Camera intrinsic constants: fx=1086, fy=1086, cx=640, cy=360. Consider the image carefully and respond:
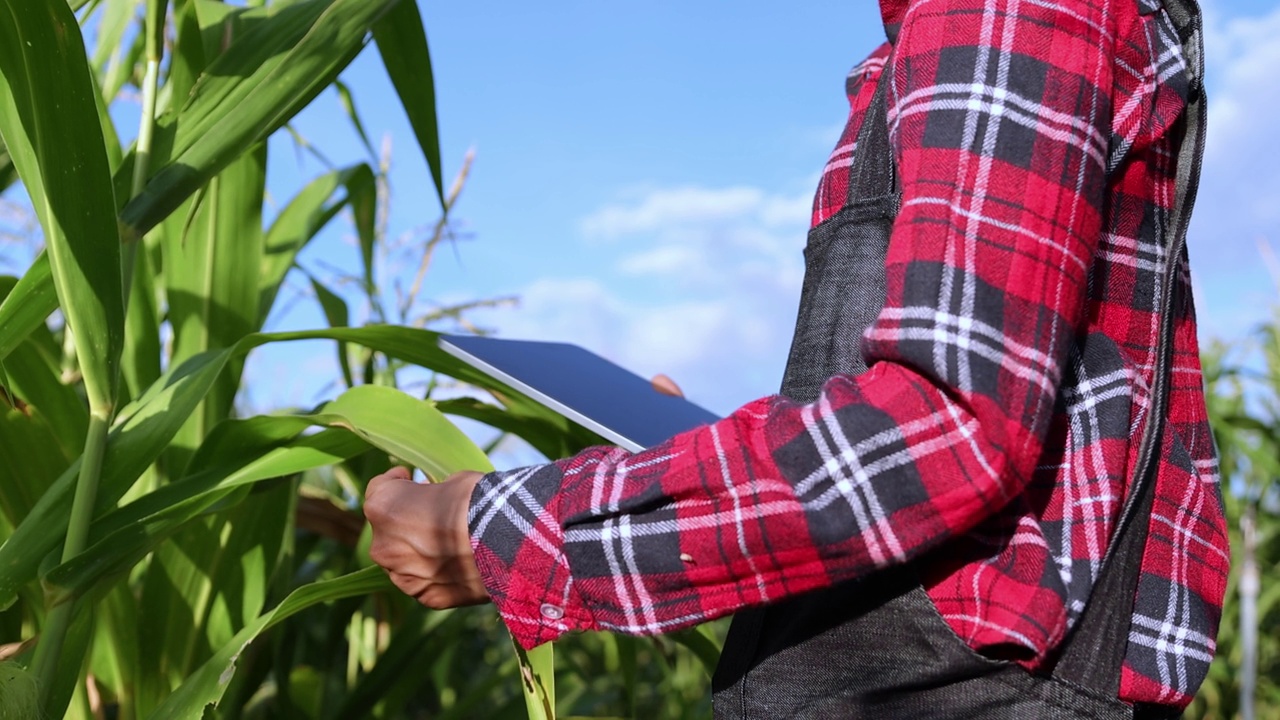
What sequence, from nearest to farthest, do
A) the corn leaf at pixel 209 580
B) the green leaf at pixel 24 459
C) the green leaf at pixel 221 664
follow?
the green leaf at pixel 221 664 → the green leaf at pixel 24 459 → the corn leaf at pixel 209 580

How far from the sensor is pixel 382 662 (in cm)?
111

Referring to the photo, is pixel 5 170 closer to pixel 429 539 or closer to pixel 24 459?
pixel 24 459

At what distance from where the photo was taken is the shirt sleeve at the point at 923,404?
0.45m

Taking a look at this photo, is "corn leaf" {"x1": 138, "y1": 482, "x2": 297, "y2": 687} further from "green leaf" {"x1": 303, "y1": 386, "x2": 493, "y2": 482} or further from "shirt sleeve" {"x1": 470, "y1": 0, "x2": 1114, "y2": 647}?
"shirt sleeve" {"x1": 470, "y1": 0, "x2": 1114, "y2": 647}

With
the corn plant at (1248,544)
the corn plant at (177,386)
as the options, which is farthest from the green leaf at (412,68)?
the corn plant at (1248,544)

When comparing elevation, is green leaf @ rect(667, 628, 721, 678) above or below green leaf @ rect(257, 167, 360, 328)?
below

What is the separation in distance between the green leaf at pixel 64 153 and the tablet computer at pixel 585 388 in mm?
197

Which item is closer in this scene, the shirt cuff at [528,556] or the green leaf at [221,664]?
the shirt cuff at [528,556]

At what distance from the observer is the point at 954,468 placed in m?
0.45

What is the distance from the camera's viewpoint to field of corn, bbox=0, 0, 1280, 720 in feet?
1.99

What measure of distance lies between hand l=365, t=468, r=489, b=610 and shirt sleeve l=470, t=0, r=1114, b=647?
0.04 m

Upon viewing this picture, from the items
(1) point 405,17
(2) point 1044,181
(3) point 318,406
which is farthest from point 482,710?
(2) point 1044,181

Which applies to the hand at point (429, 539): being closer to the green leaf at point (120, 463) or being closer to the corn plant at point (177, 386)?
the corn plant at point (177, 386)

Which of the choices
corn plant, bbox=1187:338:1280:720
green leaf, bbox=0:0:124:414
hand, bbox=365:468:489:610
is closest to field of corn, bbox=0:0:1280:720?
green leaf, bbox=0:0:124:414
